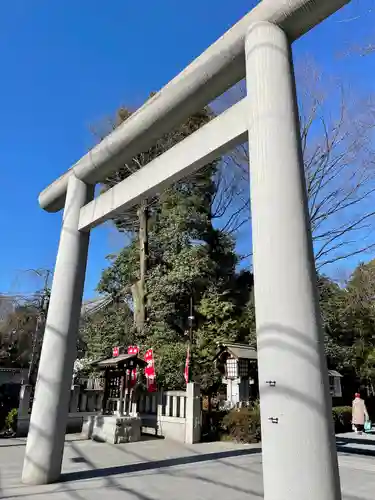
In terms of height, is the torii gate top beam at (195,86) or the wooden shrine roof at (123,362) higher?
the torii gate top beam at (195,86)

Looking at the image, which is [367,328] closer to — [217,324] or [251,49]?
[217,324]

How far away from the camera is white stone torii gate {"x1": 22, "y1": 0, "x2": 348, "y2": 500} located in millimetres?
2529

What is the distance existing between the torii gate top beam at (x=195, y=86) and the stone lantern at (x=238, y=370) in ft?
24.6

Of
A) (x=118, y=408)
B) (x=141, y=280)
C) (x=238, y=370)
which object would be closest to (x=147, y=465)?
(x=118, y=408)

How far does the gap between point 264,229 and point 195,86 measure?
88.7 inches

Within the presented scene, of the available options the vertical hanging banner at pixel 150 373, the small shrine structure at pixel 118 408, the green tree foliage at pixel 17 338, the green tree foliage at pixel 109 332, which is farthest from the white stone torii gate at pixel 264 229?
the green tree foliage at pixel 17 338

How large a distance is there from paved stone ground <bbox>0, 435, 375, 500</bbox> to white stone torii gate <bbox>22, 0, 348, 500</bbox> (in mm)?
571

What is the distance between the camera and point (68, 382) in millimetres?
4922

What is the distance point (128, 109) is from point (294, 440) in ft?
61.0

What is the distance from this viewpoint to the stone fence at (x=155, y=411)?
883cm

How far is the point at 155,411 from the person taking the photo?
9969mm

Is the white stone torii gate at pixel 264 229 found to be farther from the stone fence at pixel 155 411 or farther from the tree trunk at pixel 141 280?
the tree trunk at pixel 141 280

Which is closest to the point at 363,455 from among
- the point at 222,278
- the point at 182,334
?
the point at 182,334

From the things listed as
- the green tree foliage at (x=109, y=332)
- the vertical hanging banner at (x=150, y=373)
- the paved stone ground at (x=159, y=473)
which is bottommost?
the paved stone ground at (x=159, y=473)
